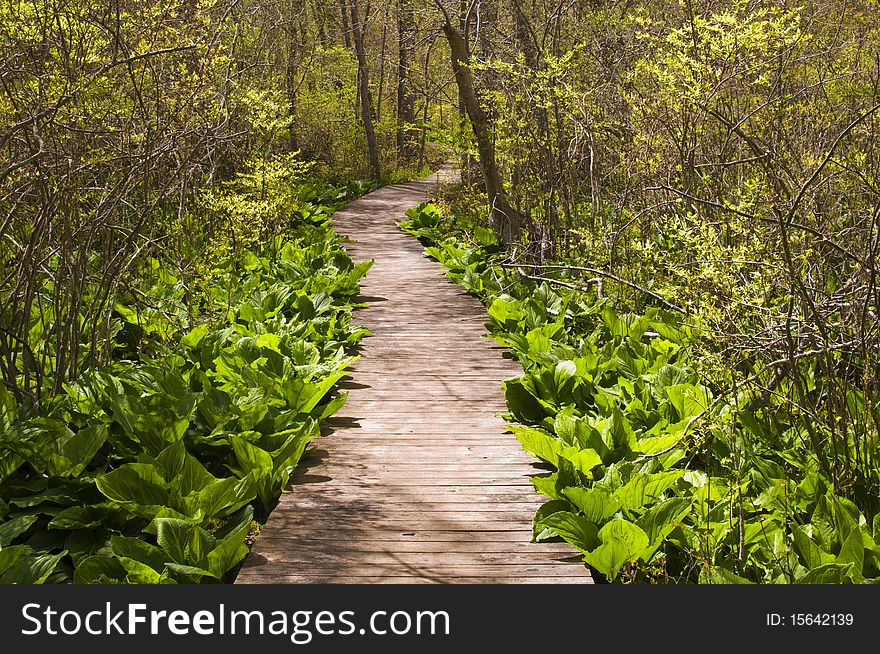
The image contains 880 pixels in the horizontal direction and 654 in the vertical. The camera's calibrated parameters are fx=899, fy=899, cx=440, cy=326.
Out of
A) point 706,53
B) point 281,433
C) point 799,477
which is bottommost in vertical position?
point 799,477

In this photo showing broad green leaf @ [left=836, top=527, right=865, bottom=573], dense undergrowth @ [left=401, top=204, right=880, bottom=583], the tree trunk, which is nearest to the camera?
broad green leaf @ [left=836, top=527, right=865, bottom=573]

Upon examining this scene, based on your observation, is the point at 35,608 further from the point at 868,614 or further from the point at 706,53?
the point at 706,53

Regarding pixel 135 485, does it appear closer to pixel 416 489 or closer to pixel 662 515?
pixel 416 489

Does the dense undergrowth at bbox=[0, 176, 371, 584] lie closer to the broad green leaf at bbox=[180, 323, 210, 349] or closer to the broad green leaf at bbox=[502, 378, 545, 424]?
the broad green leaf at bbox=[180, 323, 210, 349]

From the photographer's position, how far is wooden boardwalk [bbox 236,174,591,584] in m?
3.31

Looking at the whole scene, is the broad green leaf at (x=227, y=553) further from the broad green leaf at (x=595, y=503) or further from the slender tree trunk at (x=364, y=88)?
the slender tree trunk at (x=364, y=88)

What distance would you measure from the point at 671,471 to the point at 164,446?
2250 millimetres

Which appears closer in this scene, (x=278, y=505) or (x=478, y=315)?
(x=278, y=505)

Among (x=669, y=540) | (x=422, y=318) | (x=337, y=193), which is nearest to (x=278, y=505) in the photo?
(x=669, y=540)

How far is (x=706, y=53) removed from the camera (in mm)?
5695

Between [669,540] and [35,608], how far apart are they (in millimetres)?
2216

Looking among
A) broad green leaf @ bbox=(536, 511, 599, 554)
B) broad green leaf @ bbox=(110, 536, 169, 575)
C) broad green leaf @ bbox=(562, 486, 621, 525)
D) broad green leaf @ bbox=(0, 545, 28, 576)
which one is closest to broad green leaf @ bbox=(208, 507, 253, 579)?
broad green leaf @ bbox=(110, 536, 169, 575)

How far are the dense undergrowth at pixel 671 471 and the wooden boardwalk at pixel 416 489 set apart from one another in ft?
0.56

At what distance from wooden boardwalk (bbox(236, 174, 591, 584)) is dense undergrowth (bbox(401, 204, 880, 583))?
0.56 ft
